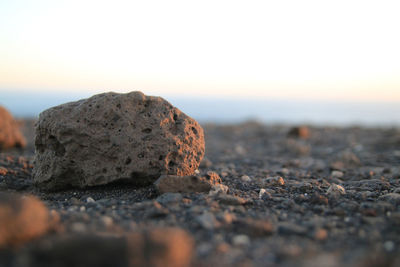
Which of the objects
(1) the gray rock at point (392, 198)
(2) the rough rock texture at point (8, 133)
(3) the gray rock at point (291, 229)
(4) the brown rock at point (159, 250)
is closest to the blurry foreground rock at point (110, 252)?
(4) the brown rock at point (159, 250)

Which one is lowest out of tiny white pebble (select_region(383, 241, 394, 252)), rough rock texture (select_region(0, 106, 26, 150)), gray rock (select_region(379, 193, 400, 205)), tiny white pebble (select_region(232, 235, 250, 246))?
rough rock texture (select_region(0, 106, 26, 150))

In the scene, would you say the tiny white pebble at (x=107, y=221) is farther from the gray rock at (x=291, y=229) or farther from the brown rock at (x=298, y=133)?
the brown rock at (x=298, y=133)

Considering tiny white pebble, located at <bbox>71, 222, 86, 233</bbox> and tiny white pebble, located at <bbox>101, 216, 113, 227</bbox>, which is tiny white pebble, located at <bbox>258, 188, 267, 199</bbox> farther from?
tiny white pebble, located at <bbox>71, 222, 86, 233</bbox>

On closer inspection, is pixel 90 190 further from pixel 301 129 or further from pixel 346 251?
pixel 301 129

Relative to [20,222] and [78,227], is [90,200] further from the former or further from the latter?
[20,222]

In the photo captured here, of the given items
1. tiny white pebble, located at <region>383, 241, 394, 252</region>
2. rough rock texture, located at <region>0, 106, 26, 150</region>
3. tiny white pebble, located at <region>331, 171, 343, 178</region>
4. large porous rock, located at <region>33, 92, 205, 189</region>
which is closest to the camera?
tiny white pebble, located at <region>383, 241, 394, 252</region>

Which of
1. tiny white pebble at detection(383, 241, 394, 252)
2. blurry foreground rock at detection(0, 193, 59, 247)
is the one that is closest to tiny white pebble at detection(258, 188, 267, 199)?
tiny white pebble at detection(383, 241, 394, 252)

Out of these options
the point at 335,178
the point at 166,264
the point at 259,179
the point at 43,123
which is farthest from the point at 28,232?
the point at 335,178
